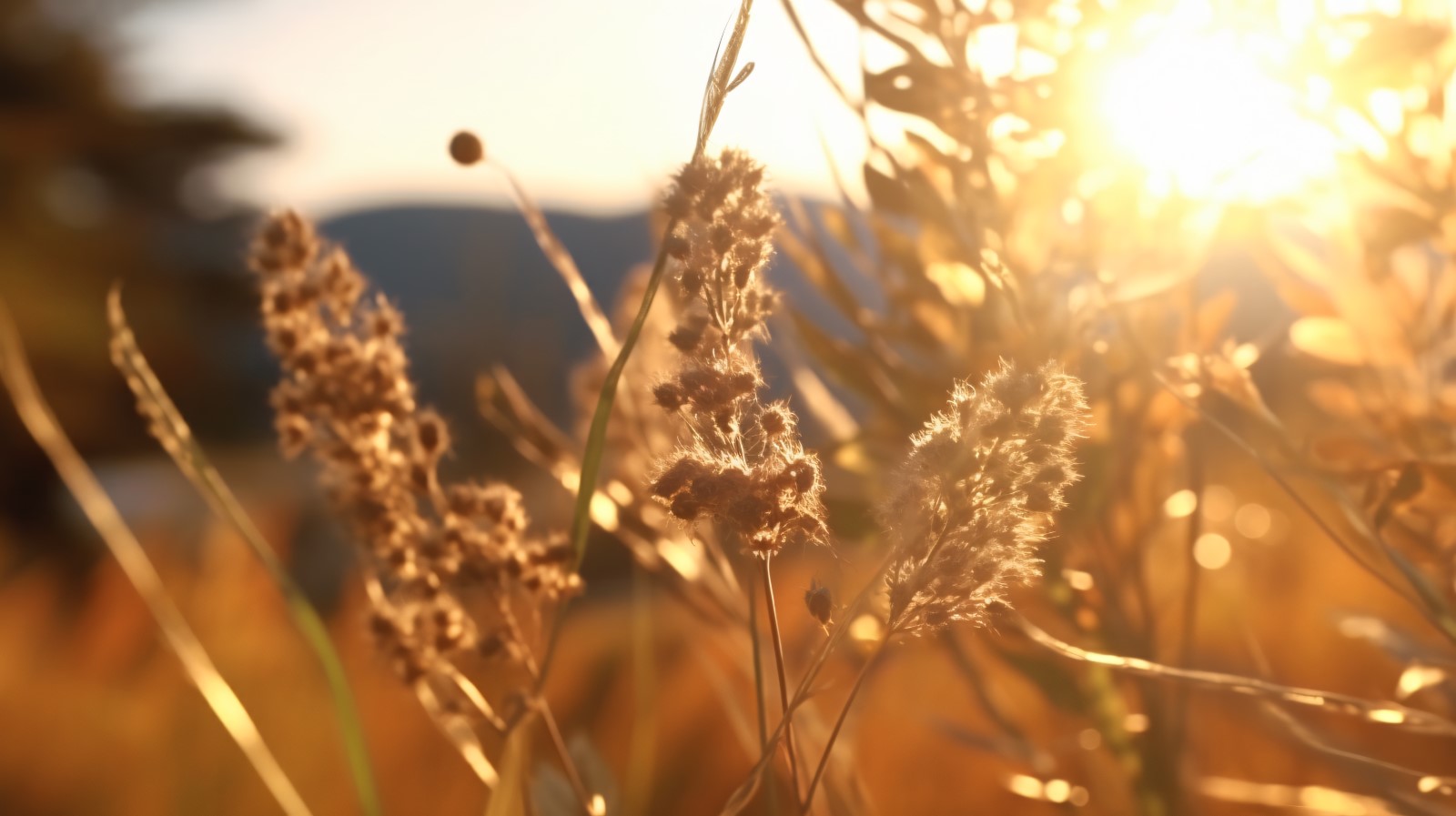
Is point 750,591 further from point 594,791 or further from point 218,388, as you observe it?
point 218,388

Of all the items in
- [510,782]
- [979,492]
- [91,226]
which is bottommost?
[91,226]

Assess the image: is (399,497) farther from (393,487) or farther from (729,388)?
(729,388)

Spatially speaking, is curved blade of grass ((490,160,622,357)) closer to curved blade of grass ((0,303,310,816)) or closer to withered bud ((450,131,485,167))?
withered bud ((450,131,485,167))

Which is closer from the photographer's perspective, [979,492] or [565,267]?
[979,492]

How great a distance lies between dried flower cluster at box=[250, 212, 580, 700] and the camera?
38cm

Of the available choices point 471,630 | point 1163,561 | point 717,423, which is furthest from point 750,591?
point 1163,561

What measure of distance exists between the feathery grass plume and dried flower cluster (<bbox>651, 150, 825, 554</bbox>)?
10 centimetres

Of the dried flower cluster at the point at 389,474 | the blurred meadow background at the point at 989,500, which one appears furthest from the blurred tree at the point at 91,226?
the dried flower cluster at the point at 389,474

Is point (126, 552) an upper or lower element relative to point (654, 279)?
lower

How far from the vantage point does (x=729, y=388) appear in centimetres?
28

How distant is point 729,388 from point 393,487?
0.17 metres

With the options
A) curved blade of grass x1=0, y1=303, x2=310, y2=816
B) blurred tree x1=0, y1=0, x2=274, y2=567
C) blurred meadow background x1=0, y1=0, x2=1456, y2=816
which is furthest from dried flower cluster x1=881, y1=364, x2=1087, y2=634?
blurred tree x1=0, y1=0, x2=274, y2=567

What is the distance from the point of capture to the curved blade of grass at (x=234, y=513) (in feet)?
1.10

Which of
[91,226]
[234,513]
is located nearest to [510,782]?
[234,513]
